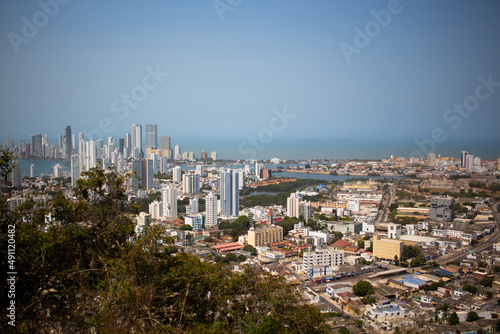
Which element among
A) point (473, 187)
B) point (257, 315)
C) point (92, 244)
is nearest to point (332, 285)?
point (257, 315)

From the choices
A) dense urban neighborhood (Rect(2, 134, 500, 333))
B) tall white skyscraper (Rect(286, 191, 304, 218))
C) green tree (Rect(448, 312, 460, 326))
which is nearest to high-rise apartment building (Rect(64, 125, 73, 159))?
dense urban neighborhood (Rect(2, 134, 500, 333))

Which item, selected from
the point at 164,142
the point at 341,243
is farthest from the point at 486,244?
the point at 164,142

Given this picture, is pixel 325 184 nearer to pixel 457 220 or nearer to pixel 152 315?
pixel 457 220

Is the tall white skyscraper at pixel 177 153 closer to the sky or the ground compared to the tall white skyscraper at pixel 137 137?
closer to the ground

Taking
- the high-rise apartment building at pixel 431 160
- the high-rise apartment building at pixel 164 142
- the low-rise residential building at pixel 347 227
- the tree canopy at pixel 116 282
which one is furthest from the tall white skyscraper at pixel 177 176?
the tree canopy at pixel 116 282

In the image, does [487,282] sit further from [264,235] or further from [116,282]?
[116,282]

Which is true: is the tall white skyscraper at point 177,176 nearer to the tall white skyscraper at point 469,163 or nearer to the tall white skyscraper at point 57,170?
the tall white skyscraper at point 57,170
